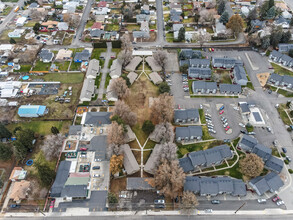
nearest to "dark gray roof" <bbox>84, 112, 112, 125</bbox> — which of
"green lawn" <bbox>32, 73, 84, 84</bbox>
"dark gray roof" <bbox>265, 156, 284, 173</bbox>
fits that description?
"green lawn" <bbox>32, 73, 84, 84</bbox>

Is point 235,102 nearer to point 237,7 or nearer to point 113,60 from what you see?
point 113,60

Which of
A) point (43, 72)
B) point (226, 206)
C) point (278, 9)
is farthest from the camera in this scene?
point (278, 9)

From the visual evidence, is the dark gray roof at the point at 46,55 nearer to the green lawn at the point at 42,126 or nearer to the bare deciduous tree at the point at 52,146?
the green lawn at the point at 42,126

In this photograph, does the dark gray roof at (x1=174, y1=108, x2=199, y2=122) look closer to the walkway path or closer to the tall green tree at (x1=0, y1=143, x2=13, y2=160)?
the walkway path

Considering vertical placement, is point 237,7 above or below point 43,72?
above

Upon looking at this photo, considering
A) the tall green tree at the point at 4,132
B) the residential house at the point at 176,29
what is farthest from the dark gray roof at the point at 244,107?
the tall green tree at the point at 4,132

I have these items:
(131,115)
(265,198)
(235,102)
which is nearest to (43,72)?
(131,115)
